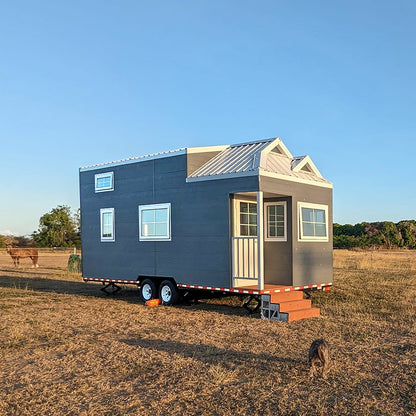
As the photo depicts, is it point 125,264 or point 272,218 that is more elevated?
point 272,218

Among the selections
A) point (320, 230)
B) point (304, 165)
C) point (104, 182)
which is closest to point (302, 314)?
point (320, 230)

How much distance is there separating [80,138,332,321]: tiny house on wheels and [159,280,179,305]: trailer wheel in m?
0.03

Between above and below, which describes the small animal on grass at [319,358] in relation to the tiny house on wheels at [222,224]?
below

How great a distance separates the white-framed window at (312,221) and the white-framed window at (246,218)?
4.16ft

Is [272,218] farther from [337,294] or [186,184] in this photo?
[337,294]

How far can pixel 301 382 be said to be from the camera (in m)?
6.18

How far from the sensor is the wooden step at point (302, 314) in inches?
419

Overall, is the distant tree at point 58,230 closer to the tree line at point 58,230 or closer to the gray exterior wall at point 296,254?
the tree line at point 58,230

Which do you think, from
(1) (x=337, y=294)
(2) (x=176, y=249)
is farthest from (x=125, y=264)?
(1) (x=337, y=294)

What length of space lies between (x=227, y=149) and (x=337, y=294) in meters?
5.69

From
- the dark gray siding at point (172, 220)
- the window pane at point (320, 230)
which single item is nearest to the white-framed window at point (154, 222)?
the dark gray siding at point (172, 220)

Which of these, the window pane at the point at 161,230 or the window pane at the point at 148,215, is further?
the window pane at the point at 148,215

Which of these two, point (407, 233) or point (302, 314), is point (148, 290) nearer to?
point (302, 314)

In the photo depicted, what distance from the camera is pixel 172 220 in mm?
13188
